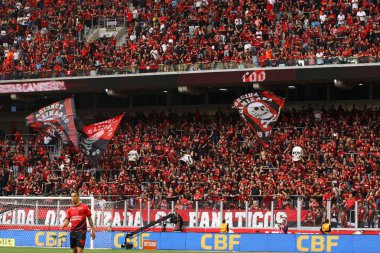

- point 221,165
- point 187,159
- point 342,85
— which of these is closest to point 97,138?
point 187,159

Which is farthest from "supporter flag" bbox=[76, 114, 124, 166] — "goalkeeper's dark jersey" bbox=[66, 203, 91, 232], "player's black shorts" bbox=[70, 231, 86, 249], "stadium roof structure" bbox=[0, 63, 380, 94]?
"player's black shorts" bbox=[70, 231, 86, 249]

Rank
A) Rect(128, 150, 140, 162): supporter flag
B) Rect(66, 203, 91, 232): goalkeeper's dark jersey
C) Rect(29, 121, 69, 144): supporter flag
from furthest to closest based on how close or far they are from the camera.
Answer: Rect(29, 121, 69, 144): supporter flag → Rect(128, 150, 140, 162): supporter flag → Rect(66, 203, 91, 232): goalkeeper's dark jersey

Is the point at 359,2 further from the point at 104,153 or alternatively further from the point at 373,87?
the point at 104,153

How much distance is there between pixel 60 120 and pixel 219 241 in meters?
15.1

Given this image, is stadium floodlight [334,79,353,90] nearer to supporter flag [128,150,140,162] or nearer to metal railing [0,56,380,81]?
metal railing [0,56,380,81]

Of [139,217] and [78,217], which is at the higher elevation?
[78,217]

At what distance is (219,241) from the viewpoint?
118 feet

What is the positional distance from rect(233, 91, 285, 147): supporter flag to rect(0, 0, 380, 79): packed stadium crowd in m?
2.32

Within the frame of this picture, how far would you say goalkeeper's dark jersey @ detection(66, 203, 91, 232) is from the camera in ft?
76.6

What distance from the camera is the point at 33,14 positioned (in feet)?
181

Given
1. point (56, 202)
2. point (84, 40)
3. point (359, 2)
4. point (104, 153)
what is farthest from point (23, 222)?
point (359, 2)

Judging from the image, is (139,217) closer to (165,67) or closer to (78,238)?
(165,67)

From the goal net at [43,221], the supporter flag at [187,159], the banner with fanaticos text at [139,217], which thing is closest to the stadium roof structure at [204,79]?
the supporter flag at [187,159]

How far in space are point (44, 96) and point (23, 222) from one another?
16425 millimetres
